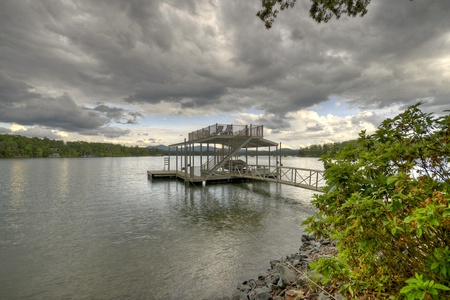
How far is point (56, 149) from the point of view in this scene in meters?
140

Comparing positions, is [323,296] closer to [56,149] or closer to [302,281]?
[302,281]

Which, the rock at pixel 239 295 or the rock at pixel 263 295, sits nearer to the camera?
the rock at pixel 263 295

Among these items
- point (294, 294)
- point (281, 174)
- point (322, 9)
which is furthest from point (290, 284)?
point (281, 174)

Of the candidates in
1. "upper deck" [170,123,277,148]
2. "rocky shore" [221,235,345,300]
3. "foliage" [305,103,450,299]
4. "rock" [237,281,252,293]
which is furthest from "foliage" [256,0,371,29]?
"upper deck" [170,123,277,148]

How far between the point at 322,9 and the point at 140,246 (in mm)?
9501

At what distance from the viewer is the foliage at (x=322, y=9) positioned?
587 cm

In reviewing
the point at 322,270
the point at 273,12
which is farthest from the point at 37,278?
the point at 273,12

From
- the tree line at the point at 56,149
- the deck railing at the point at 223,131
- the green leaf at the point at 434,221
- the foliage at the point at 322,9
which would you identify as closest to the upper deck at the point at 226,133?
the deck railing at the point at 223,131

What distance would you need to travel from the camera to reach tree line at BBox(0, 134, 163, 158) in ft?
366

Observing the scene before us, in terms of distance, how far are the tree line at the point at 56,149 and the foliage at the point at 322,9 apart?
143 metres

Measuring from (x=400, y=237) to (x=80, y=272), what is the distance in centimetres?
772

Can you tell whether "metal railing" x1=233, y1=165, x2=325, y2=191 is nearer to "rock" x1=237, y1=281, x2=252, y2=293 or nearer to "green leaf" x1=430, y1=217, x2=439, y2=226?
"rock" x1=237, y1=281, x2=252, y2=293

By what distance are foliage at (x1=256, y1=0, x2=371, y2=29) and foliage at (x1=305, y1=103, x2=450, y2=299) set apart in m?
4.53

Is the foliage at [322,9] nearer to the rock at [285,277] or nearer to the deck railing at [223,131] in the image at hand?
the rock at [285,277]
